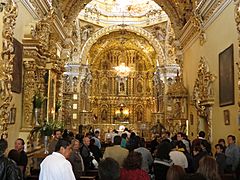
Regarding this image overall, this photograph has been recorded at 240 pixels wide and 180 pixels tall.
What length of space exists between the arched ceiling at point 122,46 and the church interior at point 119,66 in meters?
0.11

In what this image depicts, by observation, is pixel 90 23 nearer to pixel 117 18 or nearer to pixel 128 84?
pixel 117 18

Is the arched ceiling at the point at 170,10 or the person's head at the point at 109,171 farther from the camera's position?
the arched ceiling at the point at 170,10

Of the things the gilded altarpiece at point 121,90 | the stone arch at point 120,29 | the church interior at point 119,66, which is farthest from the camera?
the gilded altarpiece at point 121,90

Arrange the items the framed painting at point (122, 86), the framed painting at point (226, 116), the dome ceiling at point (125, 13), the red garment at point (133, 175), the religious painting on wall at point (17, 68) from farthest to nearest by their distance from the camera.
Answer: the framed painting at point (122, 86)
the dome ceiling at point (125, 13)
the framed painting at point (226, 116)
the religious painting on wall at point (17, 68)
the red garment at point (133, 175)

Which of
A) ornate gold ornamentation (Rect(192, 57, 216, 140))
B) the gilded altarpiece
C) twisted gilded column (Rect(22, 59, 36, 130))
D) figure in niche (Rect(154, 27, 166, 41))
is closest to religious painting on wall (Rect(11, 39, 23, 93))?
twisted gilded column (Rect(22, 59, 36, 130))

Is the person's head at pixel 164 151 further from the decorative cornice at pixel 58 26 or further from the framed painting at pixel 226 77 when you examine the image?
the decorative cornice at pixel 58 26

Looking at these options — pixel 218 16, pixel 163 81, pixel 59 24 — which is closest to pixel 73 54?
pixel 163 81

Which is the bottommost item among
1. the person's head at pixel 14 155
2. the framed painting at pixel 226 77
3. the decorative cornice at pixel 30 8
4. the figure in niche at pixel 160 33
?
the person's head at pixel 14 155

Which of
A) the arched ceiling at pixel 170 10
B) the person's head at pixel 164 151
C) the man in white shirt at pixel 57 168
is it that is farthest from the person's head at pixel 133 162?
the arched ceiling at pixel 170 10

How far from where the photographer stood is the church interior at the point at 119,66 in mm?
9930

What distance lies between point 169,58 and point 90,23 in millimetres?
6690

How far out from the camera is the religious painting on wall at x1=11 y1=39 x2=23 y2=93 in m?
9.40

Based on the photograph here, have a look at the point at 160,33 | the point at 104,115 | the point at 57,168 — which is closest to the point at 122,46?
the point at 160,33

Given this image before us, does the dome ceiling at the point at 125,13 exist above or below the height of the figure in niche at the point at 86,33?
above
